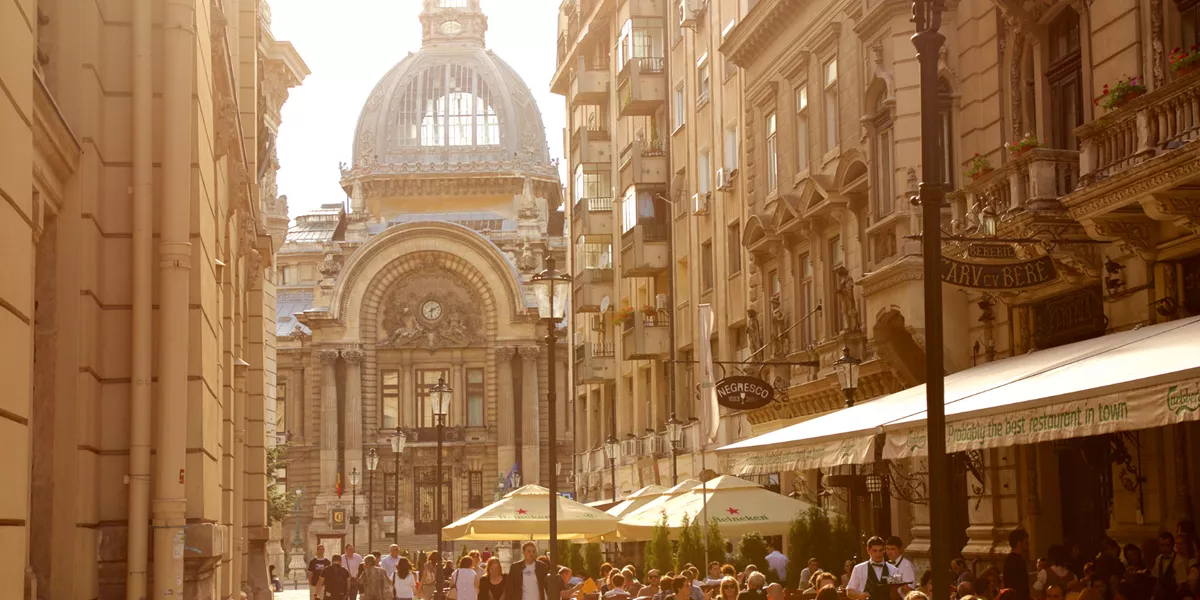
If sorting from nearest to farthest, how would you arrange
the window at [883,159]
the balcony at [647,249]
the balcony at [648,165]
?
the window at [883,159]
the balcony at [647,249]
the balcony at [648,165]

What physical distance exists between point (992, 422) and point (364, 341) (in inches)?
3078

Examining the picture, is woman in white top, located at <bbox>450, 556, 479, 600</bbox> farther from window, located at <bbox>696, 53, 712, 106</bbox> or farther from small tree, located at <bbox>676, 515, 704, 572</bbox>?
window, located at <bbox>696, 53, 712, 106</bbox>

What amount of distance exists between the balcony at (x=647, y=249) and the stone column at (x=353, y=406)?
4299 cm

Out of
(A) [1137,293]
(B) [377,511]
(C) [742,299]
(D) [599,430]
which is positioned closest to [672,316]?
(C) [742,299]

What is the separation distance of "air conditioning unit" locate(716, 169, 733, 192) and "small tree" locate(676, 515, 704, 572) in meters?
12.5

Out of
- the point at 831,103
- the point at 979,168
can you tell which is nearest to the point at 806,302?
the point at 831,103

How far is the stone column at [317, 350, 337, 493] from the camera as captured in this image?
3440 inches

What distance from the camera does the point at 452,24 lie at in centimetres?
10431

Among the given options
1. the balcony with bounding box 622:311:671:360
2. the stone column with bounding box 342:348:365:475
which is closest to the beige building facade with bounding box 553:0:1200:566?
the balcony with bounding box 622:311:671:360

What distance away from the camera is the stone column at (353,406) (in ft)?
289

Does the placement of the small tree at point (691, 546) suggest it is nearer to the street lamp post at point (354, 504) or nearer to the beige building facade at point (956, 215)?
the beige building facade at point (956, 215)

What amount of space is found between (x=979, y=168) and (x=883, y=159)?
527cm

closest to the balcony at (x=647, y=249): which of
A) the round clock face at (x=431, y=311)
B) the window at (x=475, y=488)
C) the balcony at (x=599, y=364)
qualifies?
the balcony at (x=599, y=364)

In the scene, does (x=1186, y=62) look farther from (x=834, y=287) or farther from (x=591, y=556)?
(x=591, y=556)
